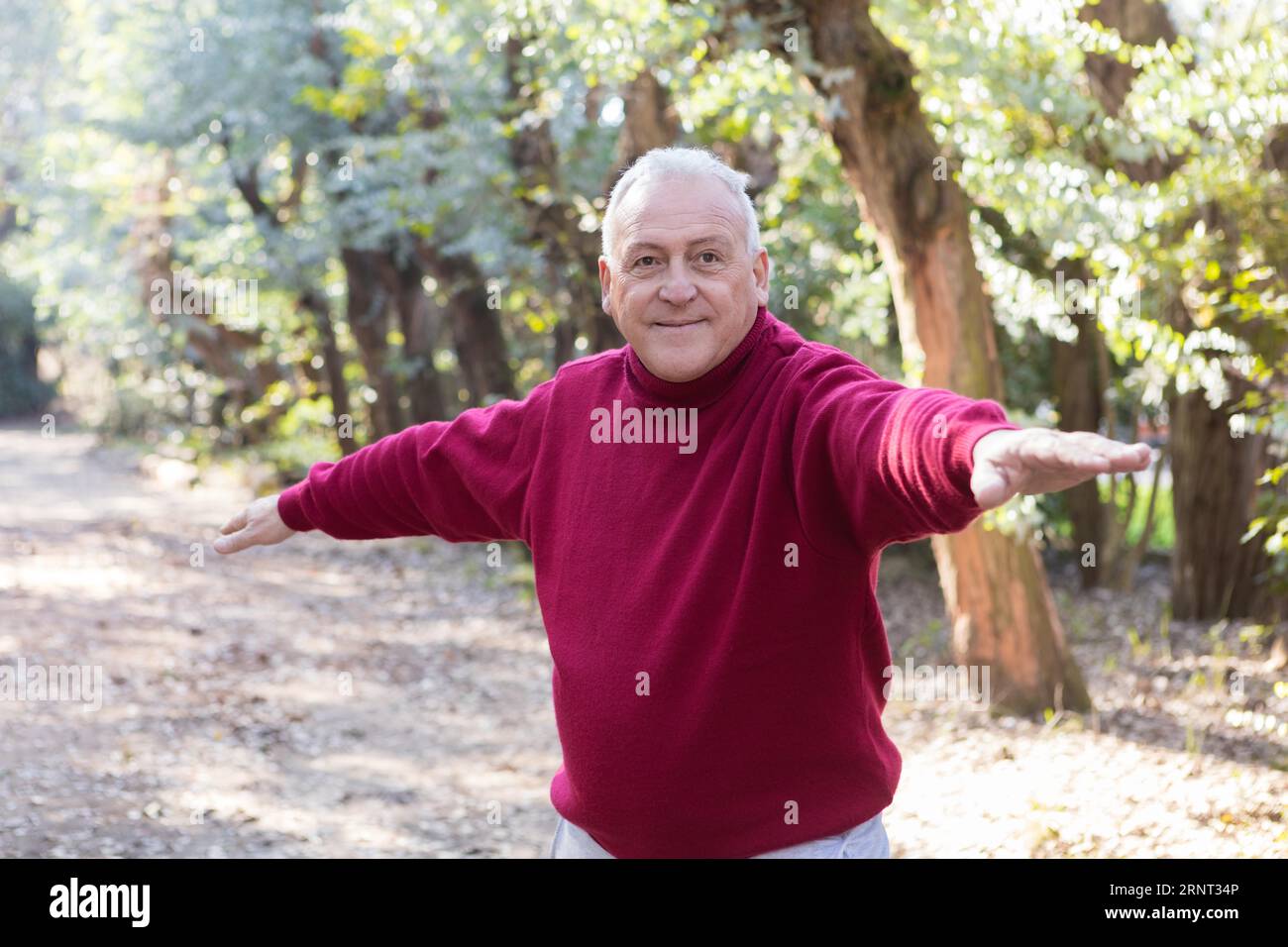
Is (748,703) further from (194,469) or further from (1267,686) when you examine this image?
(194,469)

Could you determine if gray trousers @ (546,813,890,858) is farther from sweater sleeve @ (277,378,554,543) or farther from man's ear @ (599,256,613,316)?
man's ear @ (599,256,613,316)

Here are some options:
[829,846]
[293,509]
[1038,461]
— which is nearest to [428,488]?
[293,509]

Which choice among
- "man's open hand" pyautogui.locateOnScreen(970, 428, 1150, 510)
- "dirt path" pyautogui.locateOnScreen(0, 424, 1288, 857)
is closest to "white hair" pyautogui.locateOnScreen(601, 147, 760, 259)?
"man's open hand" pyautogui.locateOnScreen(970, 428, 1150, 510)

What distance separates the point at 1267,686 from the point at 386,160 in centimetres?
766

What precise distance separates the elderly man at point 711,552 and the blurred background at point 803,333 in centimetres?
288

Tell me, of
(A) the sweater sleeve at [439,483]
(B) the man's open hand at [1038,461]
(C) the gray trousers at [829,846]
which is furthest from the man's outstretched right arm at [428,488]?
(B) the man's open hand at [1038,461]

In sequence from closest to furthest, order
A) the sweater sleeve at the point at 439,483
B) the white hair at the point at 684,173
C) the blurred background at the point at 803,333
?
1. the white hair at the point at 684,173
2. the sweater sleeve at the point at 439,483
3. the blurred background at the point at 803,333

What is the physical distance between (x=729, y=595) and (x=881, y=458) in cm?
37

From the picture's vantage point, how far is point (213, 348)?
745 inches

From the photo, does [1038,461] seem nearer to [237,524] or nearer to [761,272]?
[761,272]

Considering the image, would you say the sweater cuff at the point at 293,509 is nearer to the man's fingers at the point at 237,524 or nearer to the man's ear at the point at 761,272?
the man's fingers at the point at 237,524

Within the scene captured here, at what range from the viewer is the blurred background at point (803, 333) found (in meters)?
5.84

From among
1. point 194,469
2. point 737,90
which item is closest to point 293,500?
point 737,90

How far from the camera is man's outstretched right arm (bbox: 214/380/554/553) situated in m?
2.55
